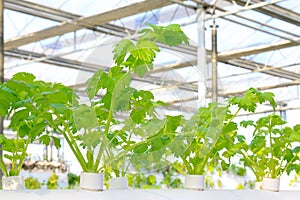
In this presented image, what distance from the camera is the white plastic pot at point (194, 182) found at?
179 cm

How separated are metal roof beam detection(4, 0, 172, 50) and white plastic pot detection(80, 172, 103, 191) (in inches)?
314

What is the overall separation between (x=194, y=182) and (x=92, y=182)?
1.56ft

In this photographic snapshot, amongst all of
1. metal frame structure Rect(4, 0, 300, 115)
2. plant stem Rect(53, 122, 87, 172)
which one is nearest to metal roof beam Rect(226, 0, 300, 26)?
metal frame structure Rect(4, 0, 300, 115)

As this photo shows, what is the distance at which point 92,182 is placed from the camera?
1.42 m

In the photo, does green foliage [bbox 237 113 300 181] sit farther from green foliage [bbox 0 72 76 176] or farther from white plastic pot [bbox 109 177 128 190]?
green foliage [bbox 0 72 76 176]

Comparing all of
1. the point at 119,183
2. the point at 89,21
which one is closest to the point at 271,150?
the point at 119,183

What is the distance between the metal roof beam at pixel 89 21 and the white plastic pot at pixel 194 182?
7615 mm

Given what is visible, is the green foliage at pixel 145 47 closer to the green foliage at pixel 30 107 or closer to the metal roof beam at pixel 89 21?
the green foliage at pixel 30 107

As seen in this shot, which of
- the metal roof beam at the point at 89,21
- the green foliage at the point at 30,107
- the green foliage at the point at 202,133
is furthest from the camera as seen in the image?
the metal roof beam at the point at 89,21

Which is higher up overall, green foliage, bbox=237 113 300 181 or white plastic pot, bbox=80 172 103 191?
green foliage, bbox=237 113 300 181

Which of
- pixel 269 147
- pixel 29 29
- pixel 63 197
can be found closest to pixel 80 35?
pixel 29 29

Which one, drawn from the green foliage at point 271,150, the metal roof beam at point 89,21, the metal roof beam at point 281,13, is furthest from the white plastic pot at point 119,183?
the metal roof beam at point 281,13

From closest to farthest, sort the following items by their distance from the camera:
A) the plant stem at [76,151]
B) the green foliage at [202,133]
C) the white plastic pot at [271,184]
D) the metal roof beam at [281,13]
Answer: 1. the plant stem at [76,151]
2. the green foliage at [202,133]
3. the white plastic pot at [271,184]
4. the metal roof beam at [281,13]

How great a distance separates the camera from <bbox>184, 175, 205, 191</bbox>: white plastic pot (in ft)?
5.86
